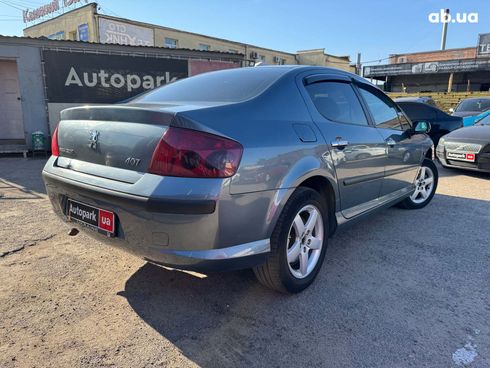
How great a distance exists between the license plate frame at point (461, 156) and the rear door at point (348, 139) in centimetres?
415

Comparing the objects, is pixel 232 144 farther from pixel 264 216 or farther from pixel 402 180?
pixel 402 180

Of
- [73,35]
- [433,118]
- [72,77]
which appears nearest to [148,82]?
[72,77]

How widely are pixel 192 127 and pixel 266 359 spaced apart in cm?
132

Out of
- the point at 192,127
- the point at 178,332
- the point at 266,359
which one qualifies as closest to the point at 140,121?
the point at 192,127

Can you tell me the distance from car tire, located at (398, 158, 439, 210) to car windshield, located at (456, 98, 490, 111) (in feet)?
26.8

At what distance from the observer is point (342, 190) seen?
9.64ft

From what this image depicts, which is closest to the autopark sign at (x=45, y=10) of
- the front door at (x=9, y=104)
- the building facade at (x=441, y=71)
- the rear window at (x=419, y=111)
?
the front door at (x=9, y=104)

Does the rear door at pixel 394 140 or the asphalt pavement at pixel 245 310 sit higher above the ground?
the rear door at pixel 394 140

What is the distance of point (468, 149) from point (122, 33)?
18188mm

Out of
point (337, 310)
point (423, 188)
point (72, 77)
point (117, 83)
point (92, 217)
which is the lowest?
point (337, 310)

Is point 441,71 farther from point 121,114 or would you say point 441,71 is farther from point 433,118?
point 121,114

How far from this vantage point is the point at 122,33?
1942 cm

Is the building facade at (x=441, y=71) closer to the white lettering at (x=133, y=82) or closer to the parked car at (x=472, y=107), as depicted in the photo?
the parked car at (x=472, y=107)

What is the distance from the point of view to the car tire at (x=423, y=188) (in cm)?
472
